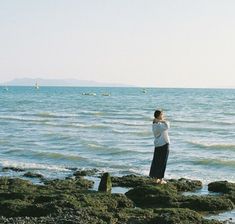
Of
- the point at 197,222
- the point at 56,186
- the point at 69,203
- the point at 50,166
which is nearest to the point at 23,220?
the point at 69,203

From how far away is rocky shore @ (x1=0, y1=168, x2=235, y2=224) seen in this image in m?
12.5

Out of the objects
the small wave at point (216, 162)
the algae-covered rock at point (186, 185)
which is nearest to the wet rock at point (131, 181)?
the algae-covered rock at point (186, 185)

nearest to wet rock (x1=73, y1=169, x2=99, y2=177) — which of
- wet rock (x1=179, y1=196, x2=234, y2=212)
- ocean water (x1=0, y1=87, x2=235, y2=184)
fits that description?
ocean water (x1=0, y1=87, x2=235, y2=184)

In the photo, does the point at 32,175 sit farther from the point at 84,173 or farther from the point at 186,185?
the point at 186,185

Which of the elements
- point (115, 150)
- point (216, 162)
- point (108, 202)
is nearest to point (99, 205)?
point (108, 202)

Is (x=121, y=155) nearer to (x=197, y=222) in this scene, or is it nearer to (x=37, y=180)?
(x=37, y=180)

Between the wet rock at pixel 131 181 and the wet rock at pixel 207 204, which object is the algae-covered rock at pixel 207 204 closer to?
the wet rock at pixel 207 204

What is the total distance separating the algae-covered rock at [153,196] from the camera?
14.8 meters

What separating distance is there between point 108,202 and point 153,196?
59.6 inches

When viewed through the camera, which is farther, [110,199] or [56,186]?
[56,186]

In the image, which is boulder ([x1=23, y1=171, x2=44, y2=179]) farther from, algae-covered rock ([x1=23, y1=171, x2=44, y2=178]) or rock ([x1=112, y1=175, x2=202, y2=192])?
rock ([x1=112, y1=175, x2=202, y2=192])

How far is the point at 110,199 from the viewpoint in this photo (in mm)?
14258

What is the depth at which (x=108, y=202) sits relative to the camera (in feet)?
46.0

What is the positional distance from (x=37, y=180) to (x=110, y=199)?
5415 mm
